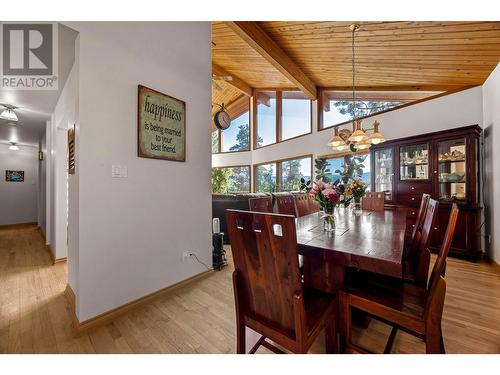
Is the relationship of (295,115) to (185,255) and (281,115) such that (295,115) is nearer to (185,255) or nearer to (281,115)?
(281,115)

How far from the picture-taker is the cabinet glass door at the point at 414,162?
335 centimetres

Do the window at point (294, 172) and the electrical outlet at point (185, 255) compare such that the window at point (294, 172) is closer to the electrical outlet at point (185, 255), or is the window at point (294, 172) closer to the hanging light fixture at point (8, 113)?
the electrical outlet at point (185, 255)

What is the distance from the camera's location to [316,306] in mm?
1113

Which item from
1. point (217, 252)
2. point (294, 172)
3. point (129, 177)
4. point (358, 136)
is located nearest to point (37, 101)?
point (129, 177)

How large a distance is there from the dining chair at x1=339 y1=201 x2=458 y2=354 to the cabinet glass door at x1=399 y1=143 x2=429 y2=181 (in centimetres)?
286

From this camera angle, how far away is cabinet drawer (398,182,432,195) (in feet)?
10.8

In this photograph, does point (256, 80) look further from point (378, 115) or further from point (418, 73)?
point (418, 73)

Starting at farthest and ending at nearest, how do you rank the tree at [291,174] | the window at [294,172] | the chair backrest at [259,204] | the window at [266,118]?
the window at [266,118] → the tree at [291,174] → the window at [294,172] → the chair backrest at [259,204]

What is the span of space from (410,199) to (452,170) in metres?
0.68

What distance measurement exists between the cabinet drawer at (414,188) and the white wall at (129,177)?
11.0ft

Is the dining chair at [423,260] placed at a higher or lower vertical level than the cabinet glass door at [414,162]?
lower

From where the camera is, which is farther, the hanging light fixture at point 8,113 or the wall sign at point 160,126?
the hanging light fixture at point 8,113

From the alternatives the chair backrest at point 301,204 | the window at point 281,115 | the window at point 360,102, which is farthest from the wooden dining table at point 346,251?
the window at point 281,115

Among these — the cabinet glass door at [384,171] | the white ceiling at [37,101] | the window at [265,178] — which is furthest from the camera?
the window at [265,178]
